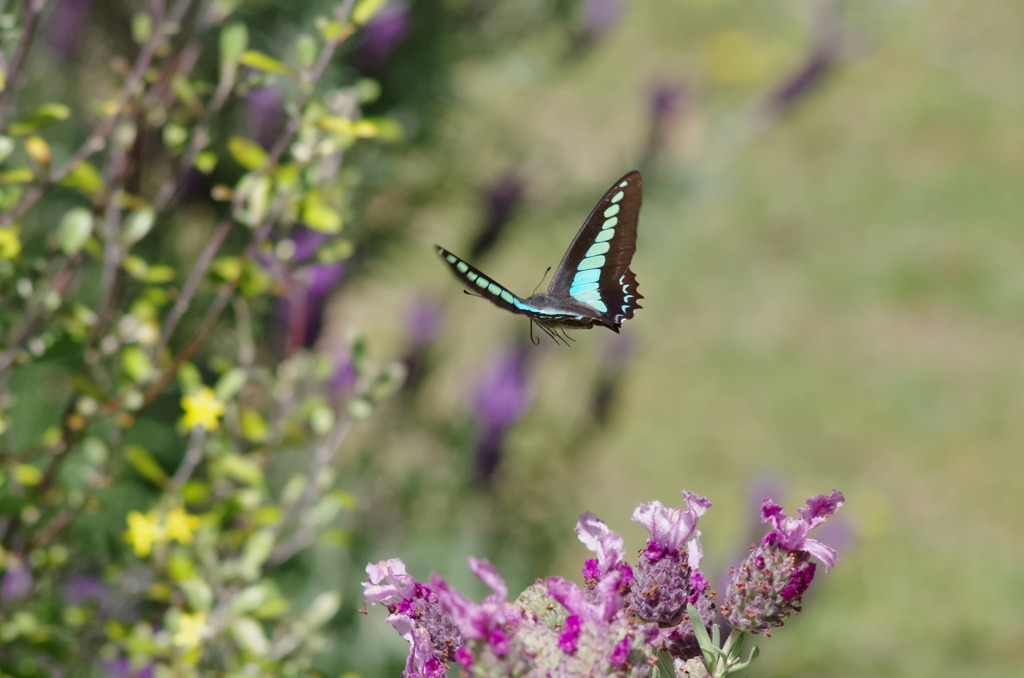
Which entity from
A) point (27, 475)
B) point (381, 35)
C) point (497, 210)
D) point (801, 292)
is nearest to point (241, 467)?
point (27, 475)

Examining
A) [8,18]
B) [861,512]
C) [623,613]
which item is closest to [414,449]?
[861,512]

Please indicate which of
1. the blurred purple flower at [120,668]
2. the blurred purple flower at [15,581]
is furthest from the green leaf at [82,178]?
the blurred purple flower at [120,668]

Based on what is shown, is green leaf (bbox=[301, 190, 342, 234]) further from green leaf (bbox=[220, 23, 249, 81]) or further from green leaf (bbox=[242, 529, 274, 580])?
green leaf (bbox=[242, 529, 274, 580])

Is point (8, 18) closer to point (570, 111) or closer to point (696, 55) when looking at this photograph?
point (570, 111)

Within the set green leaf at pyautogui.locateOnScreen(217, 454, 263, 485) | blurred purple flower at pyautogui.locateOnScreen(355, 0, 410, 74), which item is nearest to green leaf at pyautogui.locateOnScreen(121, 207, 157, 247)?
green leaf at pyautogui.locateOnScreen(217, 454, 263, 485)

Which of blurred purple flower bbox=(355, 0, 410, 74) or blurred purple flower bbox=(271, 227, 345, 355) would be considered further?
blurred purple flower bbox=(355, 0, 410, 74)

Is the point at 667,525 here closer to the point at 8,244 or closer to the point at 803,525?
the point at 803,525

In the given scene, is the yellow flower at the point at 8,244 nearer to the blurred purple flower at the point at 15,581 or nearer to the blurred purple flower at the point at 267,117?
the blurred purple flower at the point at 15,581
